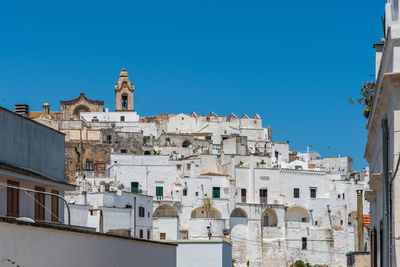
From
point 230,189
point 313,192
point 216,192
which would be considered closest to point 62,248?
point 216,192

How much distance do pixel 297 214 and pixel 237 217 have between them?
7.71m

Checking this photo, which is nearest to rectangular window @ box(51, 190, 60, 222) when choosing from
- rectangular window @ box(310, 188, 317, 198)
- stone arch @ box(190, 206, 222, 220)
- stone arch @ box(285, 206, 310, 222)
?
stone arch @ box(190, 206, 222, 220)

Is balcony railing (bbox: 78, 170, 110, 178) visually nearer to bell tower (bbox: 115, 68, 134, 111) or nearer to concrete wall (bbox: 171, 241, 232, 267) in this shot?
bell tower (bbox: 115, 68, 134, 111)

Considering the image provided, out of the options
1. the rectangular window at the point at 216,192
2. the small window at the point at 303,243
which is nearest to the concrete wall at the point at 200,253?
the rectangular window at the point at 216,192

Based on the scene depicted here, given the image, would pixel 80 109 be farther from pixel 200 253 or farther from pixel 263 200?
pixel 200 253

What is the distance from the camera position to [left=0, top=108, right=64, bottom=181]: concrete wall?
19.2 m

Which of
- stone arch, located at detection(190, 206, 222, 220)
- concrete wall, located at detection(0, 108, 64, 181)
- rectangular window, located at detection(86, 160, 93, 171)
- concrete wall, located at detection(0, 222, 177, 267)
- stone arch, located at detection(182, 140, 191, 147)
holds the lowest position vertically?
concrete wall, located at detection(0, 222, 177, 267)

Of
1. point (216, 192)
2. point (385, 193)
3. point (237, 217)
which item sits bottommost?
point (237, 217)

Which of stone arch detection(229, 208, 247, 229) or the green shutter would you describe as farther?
the green shutter

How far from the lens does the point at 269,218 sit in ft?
252

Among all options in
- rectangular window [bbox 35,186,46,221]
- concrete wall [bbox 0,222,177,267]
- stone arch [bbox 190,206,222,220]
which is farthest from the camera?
stone arch [bbox 190,206,222,220]

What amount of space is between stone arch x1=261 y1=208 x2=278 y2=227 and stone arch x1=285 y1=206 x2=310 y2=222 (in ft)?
7.19

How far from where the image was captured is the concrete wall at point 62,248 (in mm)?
11043

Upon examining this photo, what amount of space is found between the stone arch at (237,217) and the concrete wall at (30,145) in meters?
51.7
